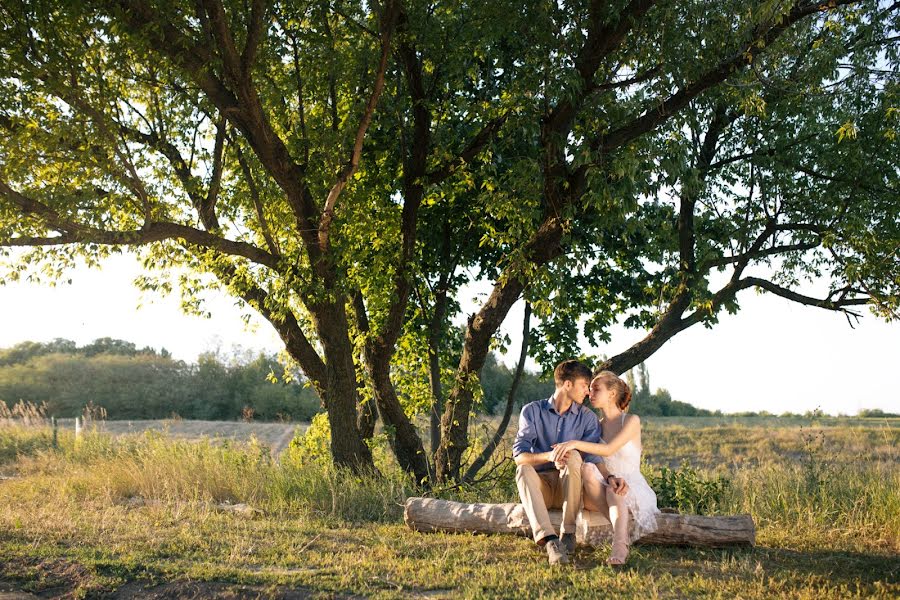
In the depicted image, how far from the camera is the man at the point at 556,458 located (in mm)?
6746

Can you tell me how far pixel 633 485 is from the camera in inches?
272

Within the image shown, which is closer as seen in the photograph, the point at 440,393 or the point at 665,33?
the point at 665,33

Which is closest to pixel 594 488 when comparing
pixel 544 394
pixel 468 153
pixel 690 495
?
pixel 690 495

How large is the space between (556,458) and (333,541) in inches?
96.9

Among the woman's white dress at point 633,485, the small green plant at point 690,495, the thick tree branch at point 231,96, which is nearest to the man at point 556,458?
the woman's white dress at point 633,485

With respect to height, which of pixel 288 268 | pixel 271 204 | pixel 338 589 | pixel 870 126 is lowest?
pixel 338 589

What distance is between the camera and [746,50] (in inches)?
356

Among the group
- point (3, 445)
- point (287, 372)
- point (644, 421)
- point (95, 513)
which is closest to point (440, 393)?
point (287, 372)

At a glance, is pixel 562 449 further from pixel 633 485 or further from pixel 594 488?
pixel 633 485

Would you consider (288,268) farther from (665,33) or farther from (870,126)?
(870,126)

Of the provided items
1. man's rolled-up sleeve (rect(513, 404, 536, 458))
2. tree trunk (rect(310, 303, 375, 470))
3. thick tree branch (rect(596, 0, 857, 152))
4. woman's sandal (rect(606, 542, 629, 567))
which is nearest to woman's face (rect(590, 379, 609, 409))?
man's rolled-up sleeve (rect(513, 404, 536, 458))

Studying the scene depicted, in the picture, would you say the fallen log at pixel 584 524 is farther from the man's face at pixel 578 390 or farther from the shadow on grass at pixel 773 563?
the man's face at pixel 578 390

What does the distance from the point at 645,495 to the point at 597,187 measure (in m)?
3.57

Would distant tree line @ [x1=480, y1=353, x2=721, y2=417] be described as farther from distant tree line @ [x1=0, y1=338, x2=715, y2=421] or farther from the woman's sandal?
the woman's sandal
